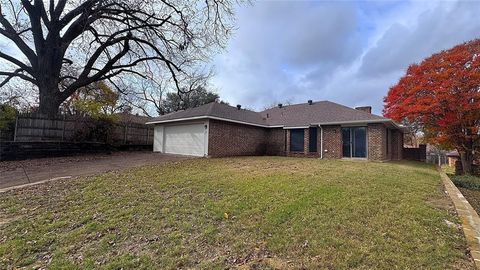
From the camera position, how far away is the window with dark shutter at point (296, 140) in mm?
18125

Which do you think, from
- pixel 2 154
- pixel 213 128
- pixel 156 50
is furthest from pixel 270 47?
pixel 2 154

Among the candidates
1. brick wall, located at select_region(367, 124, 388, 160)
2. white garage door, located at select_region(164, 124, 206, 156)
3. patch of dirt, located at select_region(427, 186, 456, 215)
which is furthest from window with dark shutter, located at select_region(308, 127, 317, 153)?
patch of dirt, located at select_region(427, 186, 456, 215)

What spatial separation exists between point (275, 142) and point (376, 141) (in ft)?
22.6

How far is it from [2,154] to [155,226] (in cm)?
1230

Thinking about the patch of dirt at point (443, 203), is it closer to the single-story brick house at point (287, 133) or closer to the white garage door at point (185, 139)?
the single-story brick house at point (287, 133)

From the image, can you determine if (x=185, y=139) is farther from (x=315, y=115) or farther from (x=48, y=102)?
(x=315, y=115)

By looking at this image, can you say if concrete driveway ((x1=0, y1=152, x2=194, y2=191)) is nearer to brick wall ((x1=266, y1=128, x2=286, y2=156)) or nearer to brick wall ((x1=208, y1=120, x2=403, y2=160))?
brick wall ((x1=208, y1=120, x2=403, y2=160))

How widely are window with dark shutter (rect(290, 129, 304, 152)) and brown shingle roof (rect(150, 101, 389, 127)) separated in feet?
1.91

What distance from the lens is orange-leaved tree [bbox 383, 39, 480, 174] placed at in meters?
12.3

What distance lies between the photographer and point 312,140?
17578mm

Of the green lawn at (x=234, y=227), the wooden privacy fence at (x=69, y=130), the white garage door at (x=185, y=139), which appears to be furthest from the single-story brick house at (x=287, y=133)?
the green lawn at (x=234, y=227)

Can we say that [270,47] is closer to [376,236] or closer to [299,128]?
[299,128]

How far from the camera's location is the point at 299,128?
18109 mm

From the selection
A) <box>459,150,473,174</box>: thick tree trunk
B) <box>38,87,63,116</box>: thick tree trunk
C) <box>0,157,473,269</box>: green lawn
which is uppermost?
<box>38,87,63,116</box>: thick tree trunk
